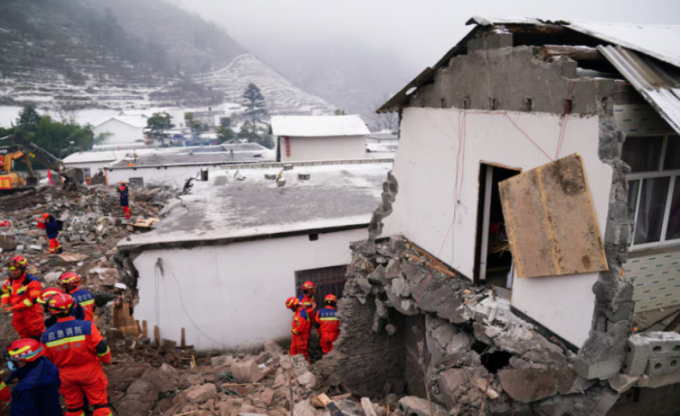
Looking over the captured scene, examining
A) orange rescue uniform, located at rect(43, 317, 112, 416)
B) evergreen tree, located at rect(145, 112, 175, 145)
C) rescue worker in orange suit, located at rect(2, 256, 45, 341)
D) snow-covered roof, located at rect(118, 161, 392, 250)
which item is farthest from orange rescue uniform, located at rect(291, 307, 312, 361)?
evergreen tree, located at rect(145, 112, 175, 145)

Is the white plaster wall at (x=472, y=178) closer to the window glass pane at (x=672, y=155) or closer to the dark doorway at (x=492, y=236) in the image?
the dark doorway at (x=492, y=236)

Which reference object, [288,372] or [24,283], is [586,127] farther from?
[24,283]

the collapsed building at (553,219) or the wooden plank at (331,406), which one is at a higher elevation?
the collapsed building at (553,219)

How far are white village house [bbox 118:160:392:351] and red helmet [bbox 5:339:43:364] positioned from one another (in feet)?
12.6

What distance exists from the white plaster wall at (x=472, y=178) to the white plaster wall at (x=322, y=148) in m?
17.1

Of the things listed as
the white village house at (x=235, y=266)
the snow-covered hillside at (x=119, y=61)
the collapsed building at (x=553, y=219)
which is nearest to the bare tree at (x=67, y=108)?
the snow-covered hillside at (x=119, y=61)

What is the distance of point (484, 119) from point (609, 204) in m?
1.86

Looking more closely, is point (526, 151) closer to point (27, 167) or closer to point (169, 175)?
point (27, 167)

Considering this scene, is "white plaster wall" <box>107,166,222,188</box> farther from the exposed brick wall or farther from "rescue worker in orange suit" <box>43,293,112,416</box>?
"rescue worker in orange suit" <box>43,293,112,416</box>

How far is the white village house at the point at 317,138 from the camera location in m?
23.6

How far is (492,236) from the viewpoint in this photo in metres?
5.92

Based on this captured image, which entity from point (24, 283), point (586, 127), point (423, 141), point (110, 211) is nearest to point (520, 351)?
point (586, 127)

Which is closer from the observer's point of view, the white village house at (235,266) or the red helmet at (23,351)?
the red helmet at (23,351)

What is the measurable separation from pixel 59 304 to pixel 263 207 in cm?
663
